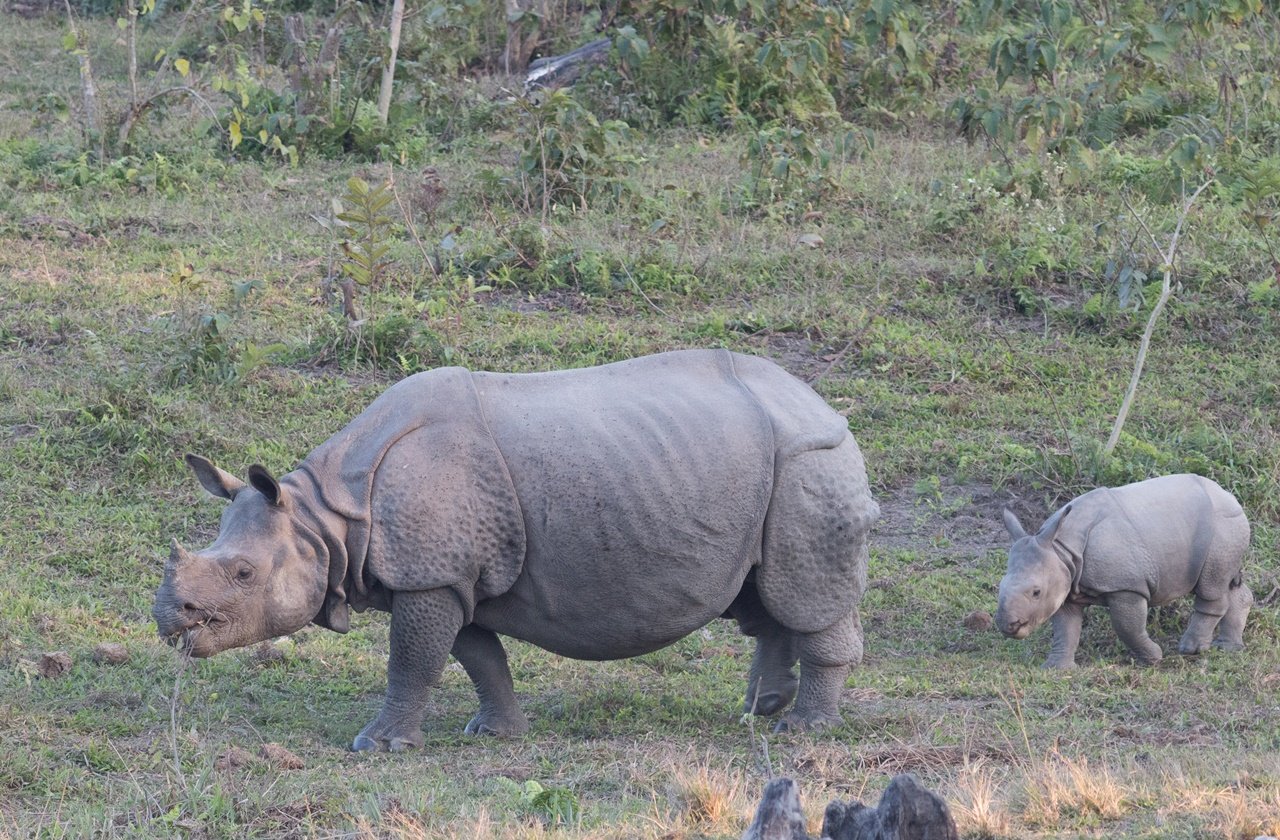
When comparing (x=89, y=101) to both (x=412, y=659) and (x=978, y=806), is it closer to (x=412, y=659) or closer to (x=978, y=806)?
(x=412, y=659)

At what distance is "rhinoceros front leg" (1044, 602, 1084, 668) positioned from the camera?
798 cm

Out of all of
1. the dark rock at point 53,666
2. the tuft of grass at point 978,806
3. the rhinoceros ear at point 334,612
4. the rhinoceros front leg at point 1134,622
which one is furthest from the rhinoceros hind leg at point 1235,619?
the dark rock at point 53,666

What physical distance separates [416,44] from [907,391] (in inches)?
269

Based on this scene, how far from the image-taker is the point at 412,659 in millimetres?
6523

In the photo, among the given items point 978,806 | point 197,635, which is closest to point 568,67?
point 197,635

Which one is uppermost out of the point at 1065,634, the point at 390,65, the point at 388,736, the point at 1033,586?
the point at 390,65

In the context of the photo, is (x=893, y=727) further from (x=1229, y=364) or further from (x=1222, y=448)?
(x=1229, y=364)

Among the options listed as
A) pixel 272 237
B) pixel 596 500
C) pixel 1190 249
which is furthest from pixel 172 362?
pixel 1190 249

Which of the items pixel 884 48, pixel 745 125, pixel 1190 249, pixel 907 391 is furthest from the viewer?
pixel 884 48

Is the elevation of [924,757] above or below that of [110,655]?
above

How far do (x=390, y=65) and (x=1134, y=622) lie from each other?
8.42m

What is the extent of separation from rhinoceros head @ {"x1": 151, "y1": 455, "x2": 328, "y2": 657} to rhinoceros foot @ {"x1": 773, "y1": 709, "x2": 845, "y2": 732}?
6.49 feet

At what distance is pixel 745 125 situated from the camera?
14094 mm

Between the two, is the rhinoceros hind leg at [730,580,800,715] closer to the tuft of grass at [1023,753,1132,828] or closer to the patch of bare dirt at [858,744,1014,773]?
the patch of bare dirt at [858,744,1014,773]
